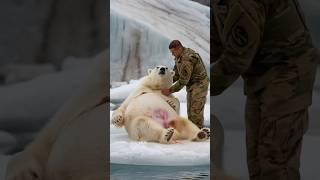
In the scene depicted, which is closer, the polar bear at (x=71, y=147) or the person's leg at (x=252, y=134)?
the polar bear at (x=71, y=147)

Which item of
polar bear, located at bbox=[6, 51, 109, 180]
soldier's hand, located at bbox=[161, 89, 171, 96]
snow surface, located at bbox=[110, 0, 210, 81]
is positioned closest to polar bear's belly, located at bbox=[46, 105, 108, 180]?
polar bear, located at bbox=[6, 51, 109, 180]

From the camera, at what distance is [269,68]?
3777 mm

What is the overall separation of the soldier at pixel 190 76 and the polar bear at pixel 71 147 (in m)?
0.55

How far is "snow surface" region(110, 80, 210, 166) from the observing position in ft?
12.3

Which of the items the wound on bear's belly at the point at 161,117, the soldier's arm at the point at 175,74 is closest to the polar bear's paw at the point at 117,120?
the wound on bear's belly at the point at 161,117

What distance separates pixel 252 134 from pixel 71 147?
1322 mm

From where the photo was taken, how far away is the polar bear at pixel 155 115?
148 inches

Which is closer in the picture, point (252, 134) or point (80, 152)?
point (80, 152)

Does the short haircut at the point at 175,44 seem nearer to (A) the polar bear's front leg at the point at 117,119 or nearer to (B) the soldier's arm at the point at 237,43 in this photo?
(B) the soldier's arm at the point at 237,43

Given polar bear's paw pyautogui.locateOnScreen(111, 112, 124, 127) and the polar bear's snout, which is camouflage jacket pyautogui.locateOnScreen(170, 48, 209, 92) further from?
polar bear's paw pyautogui.locateOnScreen(111, 112, 124, 127)

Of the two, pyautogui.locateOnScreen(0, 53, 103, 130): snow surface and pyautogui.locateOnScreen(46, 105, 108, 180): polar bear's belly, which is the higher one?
pyautogui.locateOnScreen(0, 53, 103, 130): snow surface

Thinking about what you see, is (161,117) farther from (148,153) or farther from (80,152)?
(80,152)

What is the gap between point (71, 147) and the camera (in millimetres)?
3680

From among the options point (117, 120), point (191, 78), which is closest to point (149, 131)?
point (117, 120)
